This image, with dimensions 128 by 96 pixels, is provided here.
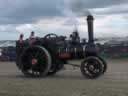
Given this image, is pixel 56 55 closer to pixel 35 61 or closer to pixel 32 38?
pixel 35 61

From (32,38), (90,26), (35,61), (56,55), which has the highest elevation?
(90,26)

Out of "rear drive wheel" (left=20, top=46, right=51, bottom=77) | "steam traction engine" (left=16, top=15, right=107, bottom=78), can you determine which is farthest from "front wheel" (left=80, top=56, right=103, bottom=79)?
"rear drive wheel" (left=20, top=46, right=51, bottom=77)

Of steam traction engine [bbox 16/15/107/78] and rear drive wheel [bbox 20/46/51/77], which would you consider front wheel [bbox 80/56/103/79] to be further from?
rear drive wheel [bbox 20/46/51/77]

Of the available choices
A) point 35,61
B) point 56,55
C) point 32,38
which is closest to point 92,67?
point 56,55

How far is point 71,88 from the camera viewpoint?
11836mm

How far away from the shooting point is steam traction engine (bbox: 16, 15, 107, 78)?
50.1ft

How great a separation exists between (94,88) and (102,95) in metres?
1.24

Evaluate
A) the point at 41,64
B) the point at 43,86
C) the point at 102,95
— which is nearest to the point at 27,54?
the point at 41,64

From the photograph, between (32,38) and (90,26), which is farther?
(90,26)

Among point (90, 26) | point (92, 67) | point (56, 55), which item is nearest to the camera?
point (92, 67)

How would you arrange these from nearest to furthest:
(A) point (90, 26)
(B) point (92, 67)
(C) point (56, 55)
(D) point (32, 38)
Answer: (B) point (92, 67), (C) point (56, 55), (D) point (32, 38), (A) point (90, 26)

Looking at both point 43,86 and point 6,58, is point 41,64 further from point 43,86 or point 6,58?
point 6,58

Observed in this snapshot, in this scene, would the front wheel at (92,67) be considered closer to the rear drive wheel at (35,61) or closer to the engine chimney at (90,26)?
the rear drive wheel at (35,61)

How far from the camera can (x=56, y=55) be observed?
15.7m
